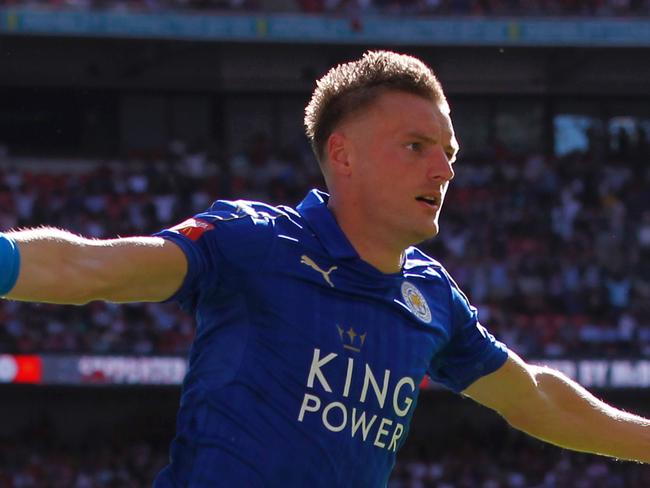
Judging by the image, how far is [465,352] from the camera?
136 inches

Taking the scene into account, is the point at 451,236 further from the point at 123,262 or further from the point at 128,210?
the point at 123,262

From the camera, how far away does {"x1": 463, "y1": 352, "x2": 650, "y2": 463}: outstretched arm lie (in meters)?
3.53

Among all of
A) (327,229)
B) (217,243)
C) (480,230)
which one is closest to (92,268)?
(217,243)

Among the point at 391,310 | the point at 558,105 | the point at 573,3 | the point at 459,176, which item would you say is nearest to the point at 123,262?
the point at 391,310

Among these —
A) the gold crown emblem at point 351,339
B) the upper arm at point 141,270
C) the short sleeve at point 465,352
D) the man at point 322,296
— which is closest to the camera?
the upper arm at point 141,270

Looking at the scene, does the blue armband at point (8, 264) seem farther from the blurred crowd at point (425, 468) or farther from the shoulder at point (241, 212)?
the blurred crowd at point (425, 468)

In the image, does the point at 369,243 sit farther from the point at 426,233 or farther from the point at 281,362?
the point at 281,362

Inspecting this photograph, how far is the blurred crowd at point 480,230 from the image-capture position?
1684cm

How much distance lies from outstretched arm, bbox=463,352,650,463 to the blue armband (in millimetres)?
1553

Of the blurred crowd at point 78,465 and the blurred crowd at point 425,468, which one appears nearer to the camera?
the blurred crowd at point 78,465

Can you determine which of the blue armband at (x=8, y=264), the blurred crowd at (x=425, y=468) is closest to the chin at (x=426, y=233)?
the blue armband at (x=8, y=264)

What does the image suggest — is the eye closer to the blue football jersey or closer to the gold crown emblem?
the blue football jersey

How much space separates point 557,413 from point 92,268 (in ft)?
5.20

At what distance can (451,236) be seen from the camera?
18297 millimetres
